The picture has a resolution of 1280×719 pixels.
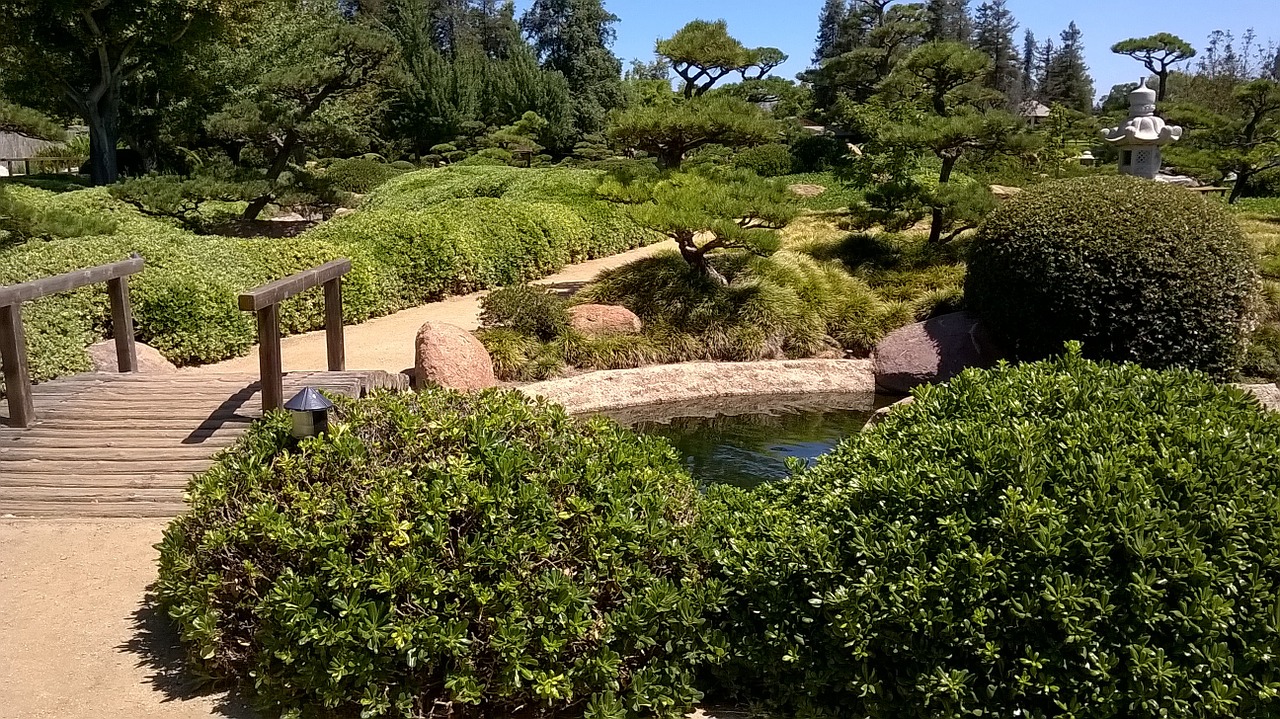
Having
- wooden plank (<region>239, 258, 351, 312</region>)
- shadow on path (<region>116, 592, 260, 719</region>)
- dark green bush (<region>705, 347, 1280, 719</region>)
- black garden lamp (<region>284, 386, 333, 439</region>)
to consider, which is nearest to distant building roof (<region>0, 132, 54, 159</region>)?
wooden plank (<region>239, 258, 351, 312</region>)

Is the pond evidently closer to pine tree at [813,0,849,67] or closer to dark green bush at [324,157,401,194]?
dark green bush at [324,157,401,194]

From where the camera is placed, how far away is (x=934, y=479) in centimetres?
279

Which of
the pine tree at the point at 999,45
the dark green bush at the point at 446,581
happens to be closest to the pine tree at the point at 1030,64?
the pine tree at the point at 999,45

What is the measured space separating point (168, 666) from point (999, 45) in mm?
50311

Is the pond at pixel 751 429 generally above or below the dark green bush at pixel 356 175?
below

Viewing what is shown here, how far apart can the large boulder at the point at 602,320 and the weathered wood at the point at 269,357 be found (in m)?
4.08

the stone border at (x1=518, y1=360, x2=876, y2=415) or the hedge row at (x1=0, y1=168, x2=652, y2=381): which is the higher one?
the hedge row at (x1=0, y1=168, x2=652, y2=381)

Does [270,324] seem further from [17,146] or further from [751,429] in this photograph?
[17,146]

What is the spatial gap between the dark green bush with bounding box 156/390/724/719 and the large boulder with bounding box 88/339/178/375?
3.68 meters

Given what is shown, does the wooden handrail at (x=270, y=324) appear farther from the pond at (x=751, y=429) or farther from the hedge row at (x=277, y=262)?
the pond at (x=751, y=429)

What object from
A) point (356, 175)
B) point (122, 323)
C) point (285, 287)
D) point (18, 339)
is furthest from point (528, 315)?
point (356, 175)

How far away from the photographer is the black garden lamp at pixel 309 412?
331 cm

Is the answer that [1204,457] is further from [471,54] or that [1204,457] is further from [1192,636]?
[471,54]

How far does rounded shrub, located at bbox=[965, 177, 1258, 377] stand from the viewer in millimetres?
6590
